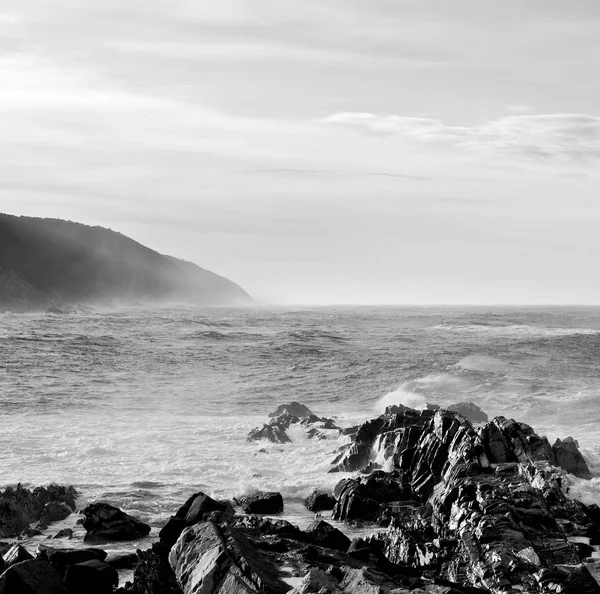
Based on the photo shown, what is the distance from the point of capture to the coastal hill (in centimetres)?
13450

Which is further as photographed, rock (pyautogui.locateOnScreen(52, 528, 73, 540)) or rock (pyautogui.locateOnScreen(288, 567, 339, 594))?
rock (pyautogui.locateOnScreen(52, 528, 73, 540))

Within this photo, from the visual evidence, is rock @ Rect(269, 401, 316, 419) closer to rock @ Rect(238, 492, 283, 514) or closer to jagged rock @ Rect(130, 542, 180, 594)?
rock @ Rect(238, 492, 283, 514)

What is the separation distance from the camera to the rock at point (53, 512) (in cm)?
1800

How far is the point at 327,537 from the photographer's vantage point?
14.8 m

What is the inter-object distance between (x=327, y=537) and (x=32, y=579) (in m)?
5.84

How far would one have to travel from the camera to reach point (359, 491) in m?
19.0

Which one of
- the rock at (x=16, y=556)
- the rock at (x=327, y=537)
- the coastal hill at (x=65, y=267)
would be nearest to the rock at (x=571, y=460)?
the rock at (x=327, y=537)

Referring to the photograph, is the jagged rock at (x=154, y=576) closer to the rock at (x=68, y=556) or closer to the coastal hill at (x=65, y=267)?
the rock at (x=68, y=556)

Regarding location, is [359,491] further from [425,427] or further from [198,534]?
[198,534]

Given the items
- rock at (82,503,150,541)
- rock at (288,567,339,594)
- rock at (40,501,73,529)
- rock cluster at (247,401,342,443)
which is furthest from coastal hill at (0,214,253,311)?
rock at (288,567,339,594)

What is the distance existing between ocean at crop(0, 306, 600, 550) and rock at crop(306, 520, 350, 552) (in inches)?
131

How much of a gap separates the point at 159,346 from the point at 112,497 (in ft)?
137

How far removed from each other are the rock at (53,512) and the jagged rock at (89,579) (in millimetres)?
5932

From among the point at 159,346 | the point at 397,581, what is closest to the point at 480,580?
the point at 397,581
